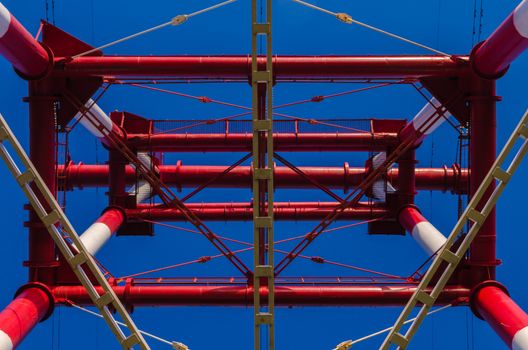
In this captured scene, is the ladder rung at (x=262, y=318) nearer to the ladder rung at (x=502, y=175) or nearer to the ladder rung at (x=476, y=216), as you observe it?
the ladder rung at (x=476, y=216)

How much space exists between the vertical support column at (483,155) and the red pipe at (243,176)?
840 centimetres

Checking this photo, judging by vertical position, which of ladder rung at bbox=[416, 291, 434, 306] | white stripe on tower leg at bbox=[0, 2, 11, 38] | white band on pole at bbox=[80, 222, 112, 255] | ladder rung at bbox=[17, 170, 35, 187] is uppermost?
white stripe on tower leg at bbox=[0, 2, 11, 38]

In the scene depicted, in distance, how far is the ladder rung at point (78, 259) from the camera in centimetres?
1226

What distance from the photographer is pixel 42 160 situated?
1535 cm

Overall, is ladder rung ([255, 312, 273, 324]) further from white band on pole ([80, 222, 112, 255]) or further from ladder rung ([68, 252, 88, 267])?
white band on pole ([80, 222, 112, 255])

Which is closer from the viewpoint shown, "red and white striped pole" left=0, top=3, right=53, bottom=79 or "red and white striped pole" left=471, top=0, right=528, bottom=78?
"red and white striped pole" left=471, top=0, right=528, bottom=78

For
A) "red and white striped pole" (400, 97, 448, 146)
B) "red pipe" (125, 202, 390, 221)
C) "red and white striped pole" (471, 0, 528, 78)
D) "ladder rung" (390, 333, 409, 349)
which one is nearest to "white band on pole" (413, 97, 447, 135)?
"red and white striped pole" (400, 97, 448, 146)

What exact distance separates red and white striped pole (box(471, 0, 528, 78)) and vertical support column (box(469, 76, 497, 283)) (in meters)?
0.48

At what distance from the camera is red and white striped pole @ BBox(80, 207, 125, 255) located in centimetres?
1808

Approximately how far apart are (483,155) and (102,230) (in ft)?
37.0

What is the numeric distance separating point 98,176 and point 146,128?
286cm

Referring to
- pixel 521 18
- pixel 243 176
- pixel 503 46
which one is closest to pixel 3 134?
pixel 521 18

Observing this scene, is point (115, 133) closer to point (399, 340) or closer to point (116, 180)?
point (116, 180)

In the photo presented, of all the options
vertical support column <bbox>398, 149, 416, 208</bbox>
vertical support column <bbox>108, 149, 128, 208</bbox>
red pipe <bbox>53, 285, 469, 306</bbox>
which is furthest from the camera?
vertical support column <bbox>108, 149, 128, 208</bbox>
